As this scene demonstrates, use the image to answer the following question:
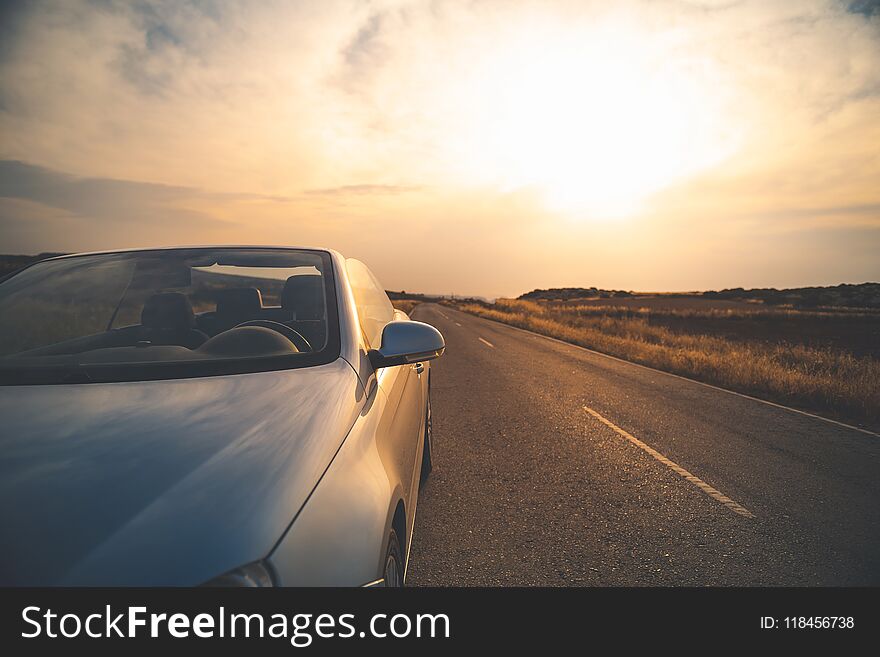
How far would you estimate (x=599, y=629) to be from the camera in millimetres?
1566

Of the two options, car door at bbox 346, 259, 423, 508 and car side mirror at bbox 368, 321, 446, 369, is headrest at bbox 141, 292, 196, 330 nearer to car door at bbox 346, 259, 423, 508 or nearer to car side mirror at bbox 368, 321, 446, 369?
car door at bbox 346, 259, 423, 508

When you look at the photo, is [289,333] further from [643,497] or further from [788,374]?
[788,374]

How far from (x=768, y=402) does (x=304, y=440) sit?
28.3ft

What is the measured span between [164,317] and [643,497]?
11.7ft

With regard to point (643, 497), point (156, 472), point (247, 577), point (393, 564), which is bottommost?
point (643, 497)

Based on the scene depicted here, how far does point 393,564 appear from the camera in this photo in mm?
1755

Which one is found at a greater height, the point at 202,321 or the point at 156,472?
the point at 202,321

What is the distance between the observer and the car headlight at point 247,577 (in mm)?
961

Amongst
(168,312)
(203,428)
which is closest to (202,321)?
(168,312)

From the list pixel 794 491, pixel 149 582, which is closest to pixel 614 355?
pixel 794 491

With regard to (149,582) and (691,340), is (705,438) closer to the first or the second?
(149,582)

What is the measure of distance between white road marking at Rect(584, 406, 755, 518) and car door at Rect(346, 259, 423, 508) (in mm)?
2431

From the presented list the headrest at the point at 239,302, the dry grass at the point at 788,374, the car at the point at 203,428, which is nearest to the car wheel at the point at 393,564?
the car at the point at 203,428

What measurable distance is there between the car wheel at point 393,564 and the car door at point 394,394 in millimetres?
285
